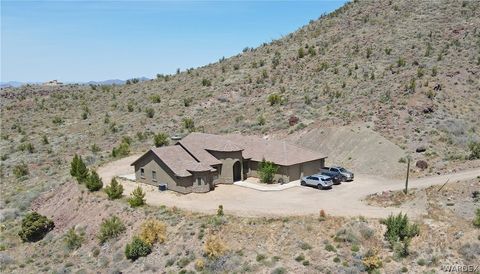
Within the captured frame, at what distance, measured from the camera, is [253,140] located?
55781mm

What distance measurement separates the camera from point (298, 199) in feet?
142

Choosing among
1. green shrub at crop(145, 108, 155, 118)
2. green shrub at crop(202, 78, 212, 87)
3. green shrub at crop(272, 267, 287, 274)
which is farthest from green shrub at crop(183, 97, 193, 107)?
green shrub at crop(272, 267, 287, 274)

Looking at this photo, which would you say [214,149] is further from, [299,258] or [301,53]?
[301,53]

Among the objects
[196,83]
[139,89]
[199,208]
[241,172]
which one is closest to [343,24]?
[196,83]

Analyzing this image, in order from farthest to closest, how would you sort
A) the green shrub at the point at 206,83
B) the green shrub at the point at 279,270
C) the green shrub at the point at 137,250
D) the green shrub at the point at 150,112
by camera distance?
1. the green shrub at the point at 206,83
2. the green shrub at the point at 150,112
3. the green shrub at the point at 137,250
4. the green shrub at the point at 279,270

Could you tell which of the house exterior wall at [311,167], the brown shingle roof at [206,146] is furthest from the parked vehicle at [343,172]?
the brown shingle roof at [206,146]

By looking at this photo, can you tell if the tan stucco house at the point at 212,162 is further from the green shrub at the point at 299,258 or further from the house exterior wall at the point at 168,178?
the green shrub at the point at 299,258

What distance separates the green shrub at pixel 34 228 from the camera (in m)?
44.1

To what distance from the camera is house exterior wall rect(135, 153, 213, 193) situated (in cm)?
4616

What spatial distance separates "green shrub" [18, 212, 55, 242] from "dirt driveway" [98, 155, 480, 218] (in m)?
8.20

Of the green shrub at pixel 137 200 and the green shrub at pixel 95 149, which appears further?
the green shrub at pixel 95 149

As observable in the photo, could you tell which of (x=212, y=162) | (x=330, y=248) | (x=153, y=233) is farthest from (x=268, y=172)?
(x=330, y=248)

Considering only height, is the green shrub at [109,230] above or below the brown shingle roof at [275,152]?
below

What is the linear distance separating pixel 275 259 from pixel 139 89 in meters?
75.8
